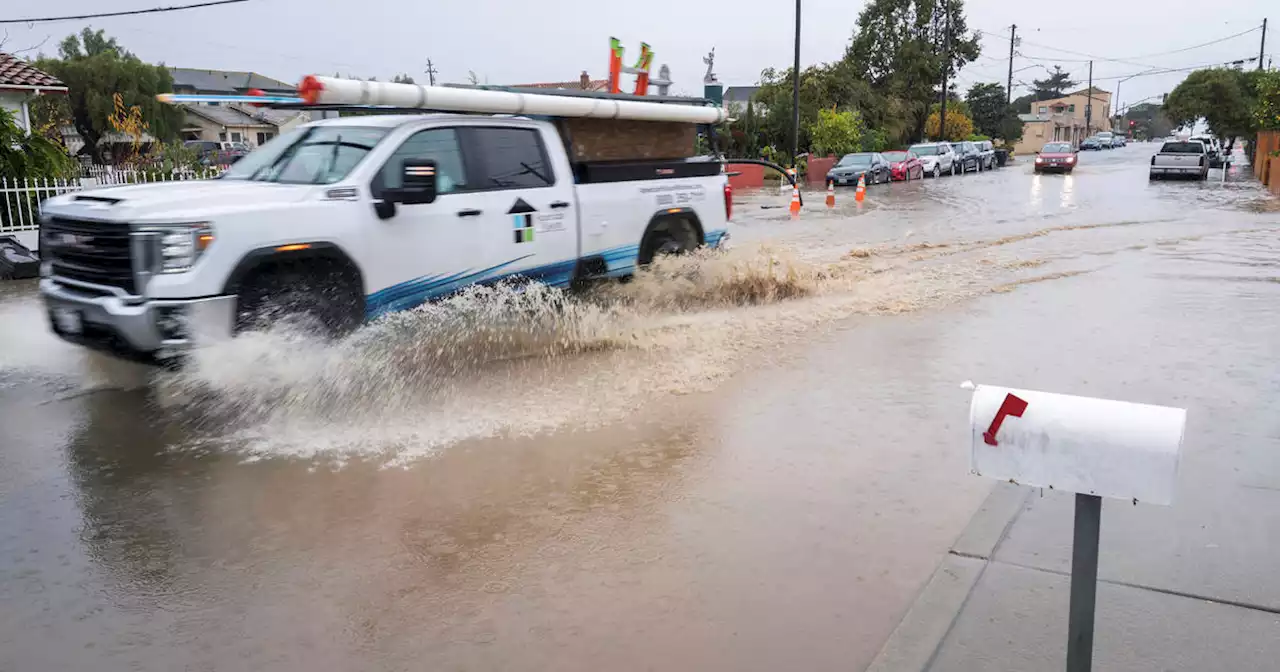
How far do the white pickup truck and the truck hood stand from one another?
0.6 inches

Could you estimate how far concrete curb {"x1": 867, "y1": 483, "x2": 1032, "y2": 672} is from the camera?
3242mm

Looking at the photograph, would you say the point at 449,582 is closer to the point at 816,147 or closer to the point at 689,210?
the point at 689,210

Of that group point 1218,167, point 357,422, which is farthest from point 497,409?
point 1218,167

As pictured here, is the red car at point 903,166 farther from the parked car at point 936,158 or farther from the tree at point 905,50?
the tree at point 905,50

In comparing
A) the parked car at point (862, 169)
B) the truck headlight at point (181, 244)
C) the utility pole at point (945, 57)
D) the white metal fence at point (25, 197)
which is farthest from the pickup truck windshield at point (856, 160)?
the truck headlight at point (181, 244)

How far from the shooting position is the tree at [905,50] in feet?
181

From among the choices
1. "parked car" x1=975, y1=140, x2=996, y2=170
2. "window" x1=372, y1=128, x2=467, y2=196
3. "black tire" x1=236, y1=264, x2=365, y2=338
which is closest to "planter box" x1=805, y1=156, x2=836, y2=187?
"parked car" x1=975, y1=140, x2=996, y2=170

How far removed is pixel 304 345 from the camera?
6.17 meters

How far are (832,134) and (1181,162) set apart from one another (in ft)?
42.4

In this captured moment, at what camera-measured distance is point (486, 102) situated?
7051 mm

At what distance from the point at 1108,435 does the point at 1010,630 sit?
51.8 inches

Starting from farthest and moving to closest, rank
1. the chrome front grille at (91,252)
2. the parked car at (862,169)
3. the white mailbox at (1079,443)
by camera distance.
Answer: the parked car at (862,169) → the chrome front grille at (91,252) → the white mailbox at (1079,443)

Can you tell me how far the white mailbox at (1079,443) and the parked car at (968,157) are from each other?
42.6 metres

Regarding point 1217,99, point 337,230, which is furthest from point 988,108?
point 337,230
